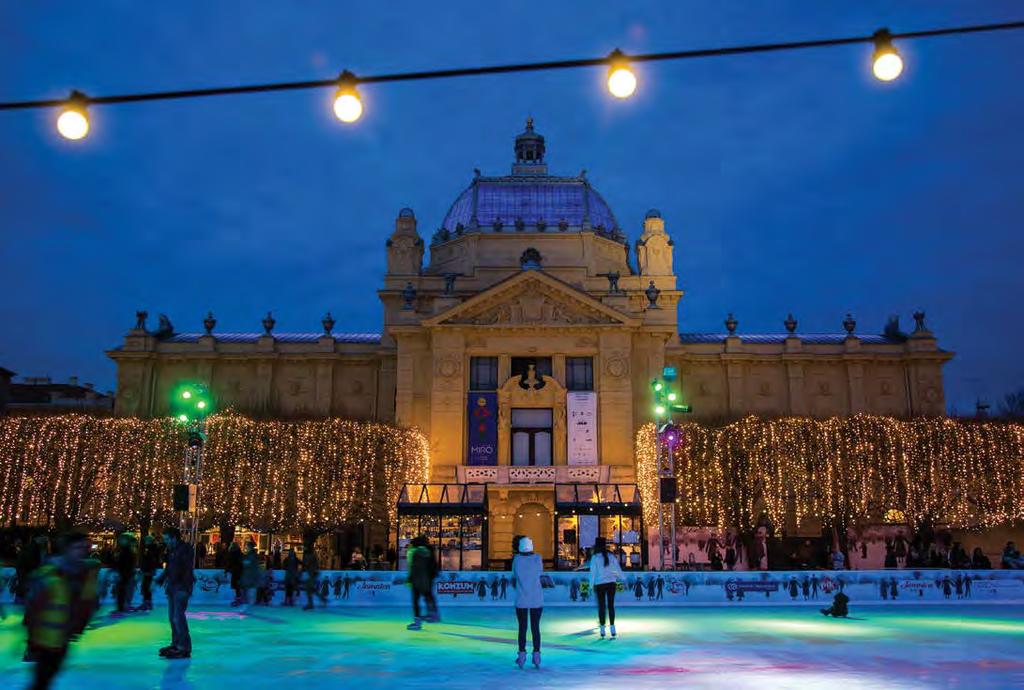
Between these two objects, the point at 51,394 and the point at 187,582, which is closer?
the point at 187,582

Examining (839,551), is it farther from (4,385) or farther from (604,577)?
(4,385)

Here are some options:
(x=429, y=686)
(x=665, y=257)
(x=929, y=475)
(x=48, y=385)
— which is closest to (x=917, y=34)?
(x=429, y=686)

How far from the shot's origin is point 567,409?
51.0m

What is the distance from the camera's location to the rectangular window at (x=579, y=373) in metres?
52.3

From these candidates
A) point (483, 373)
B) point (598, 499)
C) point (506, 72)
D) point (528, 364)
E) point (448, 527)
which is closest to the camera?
point (506, 72)

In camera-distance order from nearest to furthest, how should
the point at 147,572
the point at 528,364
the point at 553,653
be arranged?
the point at 553,653 → the point at 147,572 → the point at 528,364

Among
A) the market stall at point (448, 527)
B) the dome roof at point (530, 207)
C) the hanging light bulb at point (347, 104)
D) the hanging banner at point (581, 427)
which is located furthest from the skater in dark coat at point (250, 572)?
the dome roof at point (530, 207)

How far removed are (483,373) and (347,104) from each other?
140ft

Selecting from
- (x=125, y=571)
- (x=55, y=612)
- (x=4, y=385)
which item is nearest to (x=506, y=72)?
(x=55, y=612)

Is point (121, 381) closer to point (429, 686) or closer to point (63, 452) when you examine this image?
point (63, 452)

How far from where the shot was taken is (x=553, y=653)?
16625 millimetres

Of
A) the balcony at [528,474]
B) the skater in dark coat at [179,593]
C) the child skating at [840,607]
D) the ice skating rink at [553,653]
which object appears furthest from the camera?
the balcony at [528,474]

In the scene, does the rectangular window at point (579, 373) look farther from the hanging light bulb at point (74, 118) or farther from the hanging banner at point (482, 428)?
the hanging light bulb at point (74, 118)

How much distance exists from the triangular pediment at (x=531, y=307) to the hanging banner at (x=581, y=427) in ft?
14.1
